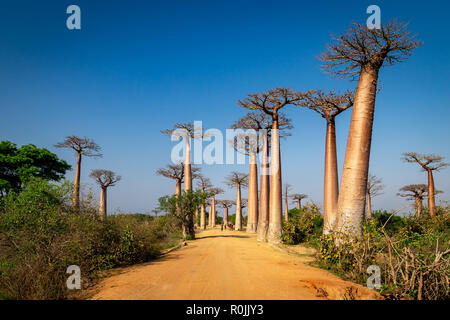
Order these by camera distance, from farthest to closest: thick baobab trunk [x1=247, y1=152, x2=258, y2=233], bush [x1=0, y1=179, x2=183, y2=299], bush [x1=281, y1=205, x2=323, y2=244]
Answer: thick baobab trunk [x1=247, y1=152, x2=258, y2=233]
bush [x1=281, y1=205, x2=323, y2=244]
bush [x1=0, y1=179, x2=183, y2=299]

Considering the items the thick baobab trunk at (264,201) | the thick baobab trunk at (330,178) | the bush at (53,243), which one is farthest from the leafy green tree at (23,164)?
the thick baobab trunk at (330,178)

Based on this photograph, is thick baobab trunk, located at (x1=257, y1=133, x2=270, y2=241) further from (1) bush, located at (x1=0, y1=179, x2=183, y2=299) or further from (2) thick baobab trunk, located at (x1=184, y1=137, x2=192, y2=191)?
(1) bush, located at (x1=0, y1=179, x2=183, y2=299)

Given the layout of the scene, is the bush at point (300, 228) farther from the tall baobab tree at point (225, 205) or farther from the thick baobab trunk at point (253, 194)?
the tall baobab tree at point (225, 205)

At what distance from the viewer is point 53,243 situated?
16.5 ft

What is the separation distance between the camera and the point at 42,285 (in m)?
4.20

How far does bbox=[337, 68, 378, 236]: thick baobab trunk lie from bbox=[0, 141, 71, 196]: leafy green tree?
14.9 meters

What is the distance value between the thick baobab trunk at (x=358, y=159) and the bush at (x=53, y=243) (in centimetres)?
544

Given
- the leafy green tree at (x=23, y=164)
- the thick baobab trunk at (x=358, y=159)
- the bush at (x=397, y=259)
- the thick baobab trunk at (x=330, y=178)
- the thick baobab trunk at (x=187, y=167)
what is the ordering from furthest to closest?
the thick baobab trunk at (x=187, y=167), the leafy green tree at (x=23, y=164), the thick baobab trunk at (x=330, y=178), the thick baobab trunk at (x=358, y=159), the bush at (x=397, y=259)

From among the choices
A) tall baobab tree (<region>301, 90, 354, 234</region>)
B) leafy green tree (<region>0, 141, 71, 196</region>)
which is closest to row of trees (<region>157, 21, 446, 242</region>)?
tall baobab tree (<region>301, 90, 354, 234</region>)

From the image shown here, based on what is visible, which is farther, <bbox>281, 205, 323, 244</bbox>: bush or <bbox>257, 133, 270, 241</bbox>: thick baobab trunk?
<bbox>257, 133, 270, 241</bbox>: thick baobab trunk

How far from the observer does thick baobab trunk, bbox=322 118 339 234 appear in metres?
10.6

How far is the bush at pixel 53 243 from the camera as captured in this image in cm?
430
